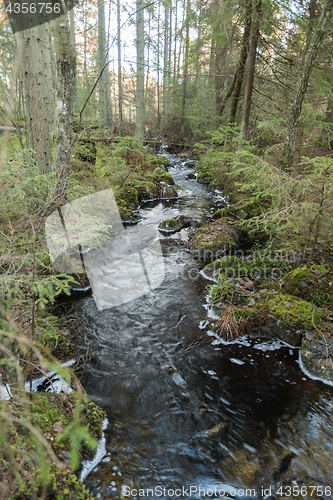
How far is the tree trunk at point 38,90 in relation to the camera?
4914mm

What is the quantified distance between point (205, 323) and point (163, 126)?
24.6 meters

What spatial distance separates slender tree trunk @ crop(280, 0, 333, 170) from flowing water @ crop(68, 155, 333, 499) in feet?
14.7

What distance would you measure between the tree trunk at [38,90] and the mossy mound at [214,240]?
4764mm

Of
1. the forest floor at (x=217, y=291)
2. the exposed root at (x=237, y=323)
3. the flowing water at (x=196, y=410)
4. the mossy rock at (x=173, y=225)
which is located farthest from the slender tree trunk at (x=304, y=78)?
the flowing water at (x=196, y=410)

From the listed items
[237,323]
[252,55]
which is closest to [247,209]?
[252,55]

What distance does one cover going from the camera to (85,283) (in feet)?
20.8

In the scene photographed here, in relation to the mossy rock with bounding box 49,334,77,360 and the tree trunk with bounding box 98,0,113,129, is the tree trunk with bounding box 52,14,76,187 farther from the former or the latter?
the tree trunk with bounding box 98,0,113,129

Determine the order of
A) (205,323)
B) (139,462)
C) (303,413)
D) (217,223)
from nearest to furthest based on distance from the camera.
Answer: (139,462)
(303,413)
(205,323)
(217,223)

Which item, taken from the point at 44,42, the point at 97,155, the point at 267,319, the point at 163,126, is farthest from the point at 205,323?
the point at 163,126

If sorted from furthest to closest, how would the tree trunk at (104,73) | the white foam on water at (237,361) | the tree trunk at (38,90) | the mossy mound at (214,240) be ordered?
the tree trunk at (104,73) → the mossy mound at (214,240) → the tree trunk at (38,90) → the white foam on water at (237,361)

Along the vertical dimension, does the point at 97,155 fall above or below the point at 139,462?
above

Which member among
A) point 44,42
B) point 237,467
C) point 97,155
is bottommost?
point 237,467

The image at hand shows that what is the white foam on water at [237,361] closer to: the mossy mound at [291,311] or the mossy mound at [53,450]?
the mossy mound at [291,311]

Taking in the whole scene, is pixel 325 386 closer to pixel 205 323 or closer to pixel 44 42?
pixel 205 323
